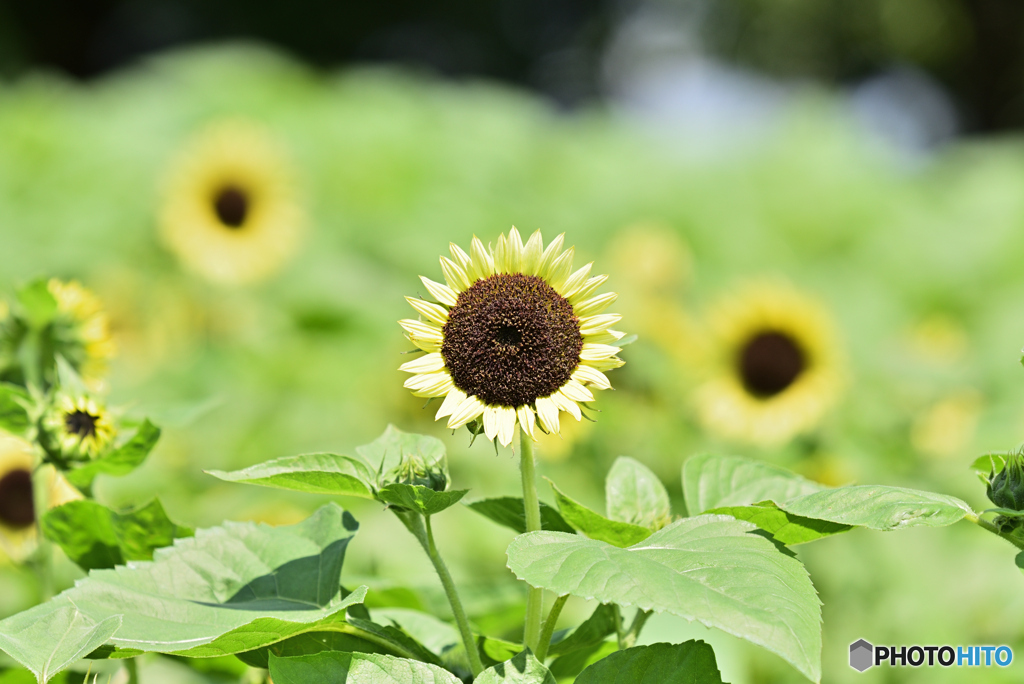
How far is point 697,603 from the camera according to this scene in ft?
1.92

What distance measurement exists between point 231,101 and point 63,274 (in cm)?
250

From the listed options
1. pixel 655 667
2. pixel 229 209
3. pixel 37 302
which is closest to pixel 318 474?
pixel 655 667

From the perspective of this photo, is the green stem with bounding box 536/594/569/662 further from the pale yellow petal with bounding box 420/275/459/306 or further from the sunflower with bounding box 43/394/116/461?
the sunflower with bounding box 43/394/116/461

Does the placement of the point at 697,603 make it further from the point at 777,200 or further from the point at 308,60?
the point at 308,60

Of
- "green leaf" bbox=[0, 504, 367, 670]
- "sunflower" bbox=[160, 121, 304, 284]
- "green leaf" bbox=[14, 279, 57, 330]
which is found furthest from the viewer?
"sunflower" bbox=[160, 121, 304, 284]

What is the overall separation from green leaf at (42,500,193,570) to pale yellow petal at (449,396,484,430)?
1.13 feet

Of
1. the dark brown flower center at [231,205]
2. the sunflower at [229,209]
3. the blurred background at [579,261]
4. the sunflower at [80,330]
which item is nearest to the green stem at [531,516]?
the blurred background at [579,261]

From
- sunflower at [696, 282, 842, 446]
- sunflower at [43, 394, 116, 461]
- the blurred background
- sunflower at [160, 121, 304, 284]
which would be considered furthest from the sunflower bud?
sunflower at [160, 121, 304, 284]

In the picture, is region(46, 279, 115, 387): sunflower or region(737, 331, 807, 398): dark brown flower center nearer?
region(46, 279, 115, 387): sunflower

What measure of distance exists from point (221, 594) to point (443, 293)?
33 centimetres

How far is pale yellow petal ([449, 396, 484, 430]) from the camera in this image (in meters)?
0.72

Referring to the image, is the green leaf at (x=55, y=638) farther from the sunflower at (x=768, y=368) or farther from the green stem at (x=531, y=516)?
the sunflower at (x=768, y=368)

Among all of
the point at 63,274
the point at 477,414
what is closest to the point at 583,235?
the point at 63,274

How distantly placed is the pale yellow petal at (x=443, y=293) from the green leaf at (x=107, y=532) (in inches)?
13.8
